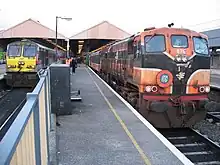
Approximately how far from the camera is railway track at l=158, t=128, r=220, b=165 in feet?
27.2

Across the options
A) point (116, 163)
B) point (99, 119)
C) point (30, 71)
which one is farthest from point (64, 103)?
point (30, 71)

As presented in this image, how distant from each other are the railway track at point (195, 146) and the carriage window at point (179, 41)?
302cm

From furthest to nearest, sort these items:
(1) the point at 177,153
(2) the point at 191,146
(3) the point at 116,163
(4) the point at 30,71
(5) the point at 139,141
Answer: (4) the point at 30,71, (2) the point at 191,146, (5) the point at 139,141, (1) the point at 177,153, (3) the point at 116,163

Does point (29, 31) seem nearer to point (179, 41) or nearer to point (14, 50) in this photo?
point (14, 50)

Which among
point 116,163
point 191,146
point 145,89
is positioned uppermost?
point 145,89

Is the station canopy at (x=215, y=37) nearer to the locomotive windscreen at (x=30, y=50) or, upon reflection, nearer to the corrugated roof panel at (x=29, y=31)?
the corrugated roof panel at (x=29, y=31)

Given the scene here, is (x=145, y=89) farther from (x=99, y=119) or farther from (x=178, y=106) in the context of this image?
(x=99, y=119)

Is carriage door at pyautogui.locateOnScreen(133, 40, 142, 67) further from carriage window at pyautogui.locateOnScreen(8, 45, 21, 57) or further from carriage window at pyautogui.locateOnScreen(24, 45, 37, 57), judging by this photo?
carriage window at pyautogui.locateOnScreen(8, 45, 21, 57)

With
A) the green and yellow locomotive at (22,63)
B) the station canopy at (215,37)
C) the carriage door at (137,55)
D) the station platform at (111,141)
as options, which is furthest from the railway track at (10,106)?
the station canopy at (215,37)

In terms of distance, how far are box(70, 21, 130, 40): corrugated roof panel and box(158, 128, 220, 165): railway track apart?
59.8 meters

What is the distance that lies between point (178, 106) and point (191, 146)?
1633 millimetres

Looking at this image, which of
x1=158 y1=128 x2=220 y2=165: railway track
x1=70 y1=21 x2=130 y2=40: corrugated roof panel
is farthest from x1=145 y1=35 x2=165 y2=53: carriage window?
x1=70 y1=21 x2=130 y2=40: corrugated roof panel

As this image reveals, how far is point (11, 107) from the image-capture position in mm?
16141

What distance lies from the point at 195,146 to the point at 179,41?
3.71 m
